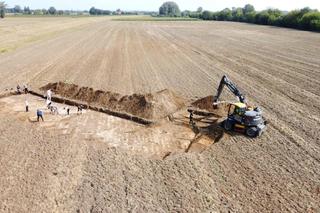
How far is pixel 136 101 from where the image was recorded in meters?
21.7

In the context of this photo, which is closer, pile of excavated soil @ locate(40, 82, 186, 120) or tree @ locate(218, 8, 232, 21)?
pile of excavated soil @ locate(40, 82, 186, 120)

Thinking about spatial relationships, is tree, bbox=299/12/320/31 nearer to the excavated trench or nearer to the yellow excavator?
the excavated trench

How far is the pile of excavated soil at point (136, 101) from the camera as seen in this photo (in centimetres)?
2067

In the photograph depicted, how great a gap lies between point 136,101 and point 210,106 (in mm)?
4368

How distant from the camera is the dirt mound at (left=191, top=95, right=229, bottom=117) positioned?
20828 millimetres

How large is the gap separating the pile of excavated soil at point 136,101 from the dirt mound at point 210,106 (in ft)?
2.95

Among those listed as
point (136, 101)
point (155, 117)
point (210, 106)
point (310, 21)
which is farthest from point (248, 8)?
point (155, 117)

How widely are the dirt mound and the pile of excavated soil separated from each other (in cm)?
90

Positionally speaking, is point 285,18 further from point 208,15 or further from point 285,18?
point 208,15

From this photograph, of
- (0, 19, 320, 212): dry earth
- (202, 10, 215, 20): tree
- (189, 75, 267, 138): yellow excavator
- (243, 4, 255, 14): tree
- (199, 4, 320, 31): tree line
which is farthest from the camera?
(243, 4, 255, 14): tree

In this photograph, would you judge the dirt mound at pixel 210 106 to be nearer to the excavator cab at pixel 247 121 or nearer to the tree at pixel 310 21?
the excavator cab at pixel 247 121

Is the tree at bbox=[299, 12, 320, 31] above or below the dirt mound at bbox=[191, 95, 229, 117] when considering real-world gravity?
above

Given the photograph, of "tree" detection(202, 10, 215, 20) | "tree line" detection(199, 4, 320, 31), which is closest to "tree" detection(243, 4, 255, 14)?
"tree" detection(202, 10, 215, 20)

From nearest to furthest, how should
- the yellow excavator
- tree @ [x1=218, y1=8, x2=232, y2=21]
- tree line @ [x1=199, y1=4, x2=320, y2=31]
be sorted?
the yellow excavator
tree line @ [x1=199, y1=4, x2=320, y2=31]
tree @ [x1=218, y1=8, x2=232, y2=21]
